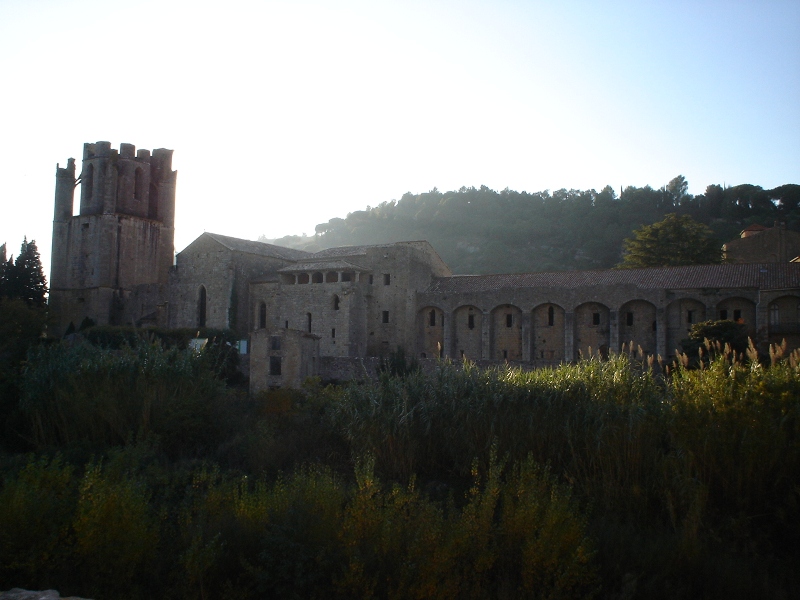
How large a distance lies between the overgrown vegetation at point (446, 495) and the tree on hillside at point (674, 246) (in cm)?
3096

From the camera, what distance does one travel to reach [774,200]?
68875mm

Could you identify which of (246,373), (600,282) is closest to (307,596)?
(246,373)

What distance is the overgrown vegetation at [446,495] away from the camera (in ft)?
22.6

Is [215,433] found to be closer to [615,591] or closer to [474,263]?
[615,591]

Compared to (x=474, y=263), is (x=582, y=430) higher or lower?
lower

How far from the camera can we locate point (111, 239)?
41719 millimetres

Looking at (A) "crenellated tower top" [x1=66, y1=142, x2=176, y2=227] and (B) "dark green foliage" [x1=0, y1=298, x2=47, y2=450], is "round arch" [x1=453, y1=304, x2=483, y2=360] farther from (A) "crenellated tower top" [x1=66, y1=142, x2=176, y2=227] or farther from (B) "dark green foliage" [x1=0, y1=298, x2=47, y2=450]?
(A) "crenellated tower top" [x1=66, y1=142, x2=176, y2=227]

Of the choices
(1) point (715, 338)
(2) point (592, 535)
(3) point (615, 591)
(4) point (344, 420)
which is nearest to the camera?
(3) point (615, 591)

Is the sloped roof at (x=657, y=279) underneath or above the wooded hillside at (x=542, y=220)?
underneath

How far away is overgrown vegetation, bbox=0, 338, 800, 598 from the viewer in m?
6.88

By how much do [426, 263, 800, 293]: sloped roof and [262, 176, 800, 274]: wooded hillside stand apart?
32905mm

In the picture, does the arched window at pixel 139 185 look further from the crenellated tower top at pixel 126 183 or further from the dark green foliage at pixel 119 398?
the dark green foliage at pixel 119 398


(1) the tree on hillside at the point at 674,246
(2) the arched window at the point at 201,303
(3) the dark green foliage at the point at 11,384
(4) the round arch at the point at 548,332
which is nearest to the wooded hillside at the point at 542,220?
(1) the tree on hillside at the point at 674,246

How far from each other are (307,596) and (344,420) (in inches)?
221
